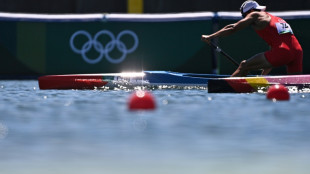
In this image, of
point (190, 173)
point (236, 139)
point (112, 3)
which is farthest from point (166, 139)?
point (112, 3)

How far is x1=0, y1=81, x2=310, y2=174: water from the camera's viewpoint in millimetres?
4672

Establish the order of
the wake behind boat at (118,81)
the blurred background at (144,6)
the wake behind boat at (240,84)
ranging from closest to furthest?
1. the wake behind boat at (240,84)
2. the wake behind boat at (118,81)
3. the blurred background at (144,6)

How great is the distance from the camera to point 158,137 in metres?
5.91

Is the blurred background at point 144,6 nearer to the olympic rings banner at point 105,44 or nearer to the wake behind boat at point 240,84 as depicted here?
the olympic rings banner at point 105,44

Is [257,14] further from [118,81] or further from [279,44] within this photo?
[118,81]

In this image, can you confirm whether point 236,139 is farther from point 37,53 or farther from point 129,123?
point 37,53

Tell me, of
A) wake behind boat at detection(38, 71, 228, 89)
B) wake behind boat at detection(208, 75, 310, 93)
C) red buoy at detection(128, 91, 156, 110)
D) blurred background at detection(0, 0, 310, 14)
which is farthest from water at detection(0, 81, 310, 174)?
blurred background at detection(0, 0, 310, 14)

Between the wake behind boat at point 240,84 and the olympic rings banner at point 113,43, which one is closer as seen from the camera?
the wake behind boat at point 240,84

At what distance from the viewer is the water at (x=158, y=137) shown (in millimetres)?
4672

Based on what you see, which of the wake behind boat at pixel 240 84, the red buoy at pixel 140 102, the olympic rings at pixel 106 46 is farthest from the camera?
the olympic rings at pixel 106 46

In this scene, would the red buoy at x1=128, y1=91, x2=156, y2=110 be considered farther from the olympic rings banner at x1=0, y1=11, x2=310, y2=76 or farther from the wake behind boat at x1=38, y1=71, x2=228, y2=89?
the olympic rings banner at x1=0, y1=11, x2=310, y2=76

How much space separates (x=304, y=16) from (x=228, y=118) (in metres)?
9.14

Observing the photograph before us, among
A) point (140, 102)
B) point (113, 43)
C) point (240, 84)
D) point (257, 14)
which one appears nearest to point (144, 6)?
point (113, 43)

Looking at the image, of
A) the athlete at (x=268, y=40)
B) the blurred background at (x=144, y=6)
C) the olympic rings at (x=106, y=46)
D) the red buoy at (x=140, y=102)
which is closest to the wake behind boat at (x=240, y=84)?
the athlete at (x=268, y=40)
